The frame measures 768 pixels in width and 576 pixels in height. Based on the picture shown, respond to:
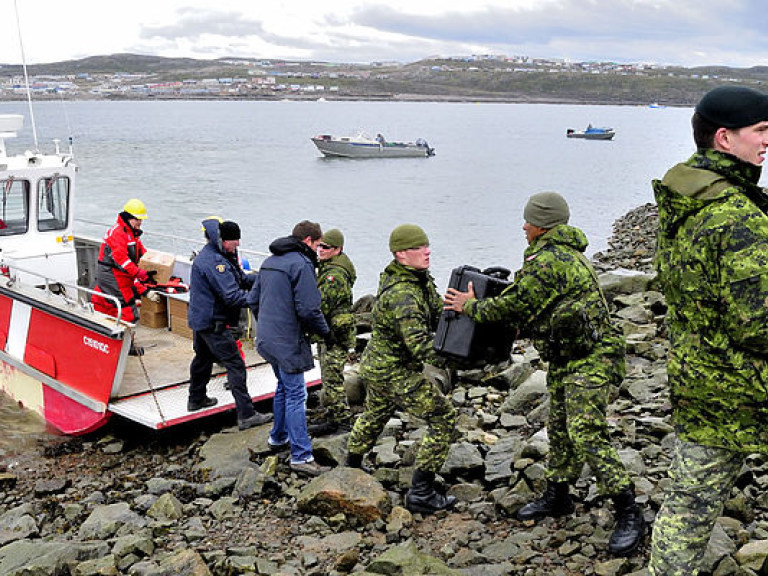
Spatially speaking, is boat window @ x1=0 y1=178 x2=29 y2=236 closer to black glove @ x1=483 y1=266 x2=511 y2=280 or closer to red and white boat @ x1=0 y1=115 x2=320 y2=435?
red and white boat @ x1=0 y1=115 x2=320 y2=435

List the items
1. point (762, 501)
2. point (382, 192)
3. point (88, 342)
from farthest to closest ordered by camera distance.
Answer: point (382, 192) → point (88, 342) → point (762, 501)

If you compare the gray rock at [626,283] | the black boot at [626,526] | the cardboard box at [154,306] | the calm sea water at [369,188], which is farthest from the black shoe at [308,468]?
the calm sea water at [369,188]

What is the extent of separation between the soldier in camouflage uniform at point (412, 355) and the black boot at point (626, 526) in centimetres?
118

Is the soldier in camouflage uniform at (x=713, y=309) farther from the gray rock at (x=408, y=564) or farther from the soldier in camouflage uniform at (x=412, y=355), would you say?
the soldier in camouflage uniform at (x=412, y=355)

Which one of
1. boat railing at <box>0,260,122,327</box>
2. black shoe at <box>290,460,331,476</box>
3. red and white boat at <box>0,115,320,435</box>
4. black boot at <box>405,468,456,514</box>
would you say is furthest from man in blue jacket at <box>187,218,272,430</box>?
black boot at <box>405,468,456,514</box>

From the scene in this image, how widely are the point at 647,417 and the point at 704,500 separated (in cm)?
349

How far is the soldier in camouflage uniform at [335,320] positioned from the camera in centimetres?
→ 674

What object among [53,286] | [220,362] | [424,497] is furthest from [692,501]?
[53,286]

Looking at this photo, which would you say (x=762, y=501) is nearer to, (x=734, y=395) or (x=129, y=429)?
(x=734, y=395)

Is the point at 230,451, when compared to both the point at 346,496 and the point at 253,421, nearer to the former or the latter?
the point at 253,421

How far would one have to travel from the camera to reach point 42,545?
17.2ft

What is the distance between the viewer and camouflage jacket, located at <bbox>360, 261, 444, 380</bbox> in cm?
480

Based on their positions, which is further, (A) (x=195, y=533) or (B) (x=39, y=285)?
(B) (x=39, y=285)

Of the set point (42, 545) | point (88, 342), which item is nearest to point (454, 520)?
point (42, 545)
